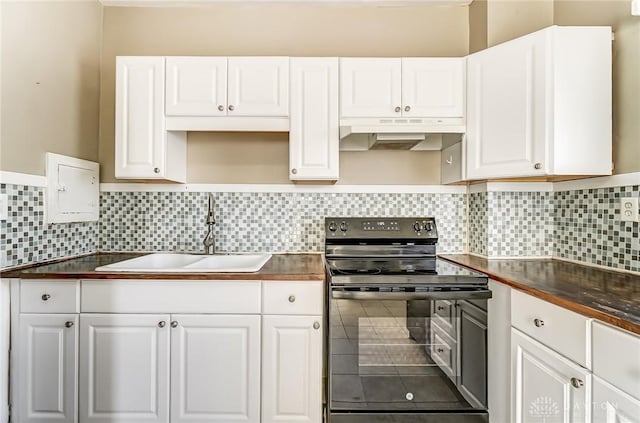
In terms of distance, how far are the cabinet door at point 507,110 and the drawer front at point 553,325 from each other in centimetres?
68

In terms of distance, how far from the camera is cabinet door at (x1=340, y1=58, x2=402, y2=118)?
190cm

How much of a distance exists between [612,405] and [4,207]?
8.02 ft

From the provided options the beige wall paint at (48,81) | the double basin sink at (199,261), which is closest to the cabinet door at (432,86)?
the double basin sink at (199,261)

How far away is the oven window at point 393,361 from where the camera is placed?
1.49 meters

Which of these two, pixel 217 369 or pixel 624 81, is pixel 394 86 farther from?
pixel 217 369

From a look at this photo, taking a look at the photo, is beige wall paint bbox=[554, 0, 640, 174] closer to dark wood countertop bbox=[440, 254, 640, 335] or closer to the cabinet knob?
dark wood countertop bbox=[440, 254, 640, 335]

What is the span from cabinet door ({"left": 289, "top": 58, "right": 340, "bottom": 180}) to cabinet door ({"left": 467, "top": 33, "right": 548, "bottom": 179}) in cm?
77

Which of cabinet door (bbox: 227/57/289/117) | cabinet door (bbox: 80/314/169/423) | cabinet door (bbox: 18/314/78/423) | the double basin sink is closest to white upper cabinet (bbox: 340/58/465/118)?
cabinet door (bbox: 227/57/289/117)

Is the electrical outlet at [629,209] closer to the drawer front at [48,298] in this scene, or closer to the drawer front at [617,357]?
the drawer front at [617,357]

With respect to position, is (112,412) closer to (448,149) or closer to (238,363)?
(238,363)

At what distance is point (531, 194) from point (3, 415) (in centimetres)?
297

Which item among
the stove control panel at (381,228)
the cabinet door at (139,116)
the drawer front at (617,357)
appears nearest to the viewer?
the drawer front at (617,357)

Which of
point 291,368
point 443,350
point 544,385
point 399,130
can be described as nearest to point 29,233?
point 291,368

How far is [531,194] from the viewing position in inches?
78.5
